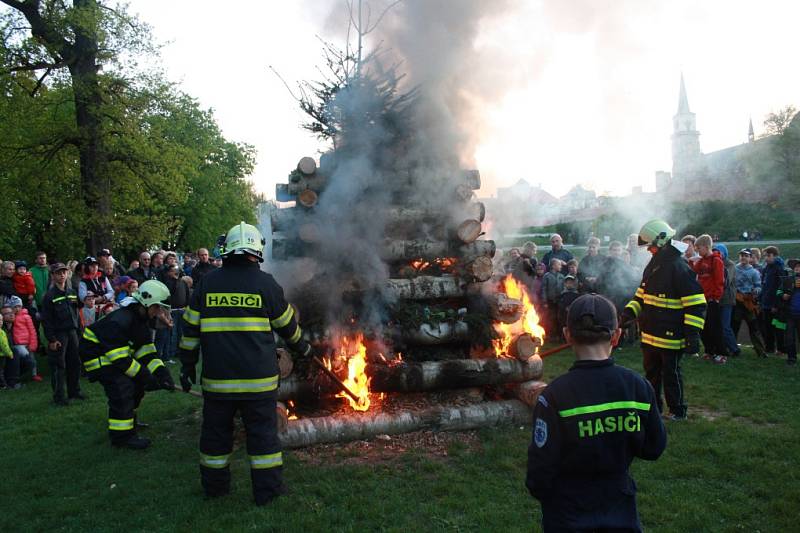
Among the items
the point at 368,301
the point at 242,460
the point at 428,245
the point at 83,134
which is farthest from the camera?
the point at 83,134

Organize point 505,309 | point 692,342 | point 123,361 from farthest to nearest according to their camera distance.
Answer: point 505,309 < point 123,361 < point 692,342

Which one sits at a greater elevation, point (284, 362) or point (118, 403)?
point (284, 362)

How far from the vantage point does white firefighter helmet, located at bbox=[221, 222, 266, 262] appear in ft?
15.7

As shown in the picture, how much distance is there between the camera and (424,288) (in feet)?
24.0

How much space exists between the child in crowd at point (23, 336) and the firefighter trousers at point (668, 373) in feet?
31.9

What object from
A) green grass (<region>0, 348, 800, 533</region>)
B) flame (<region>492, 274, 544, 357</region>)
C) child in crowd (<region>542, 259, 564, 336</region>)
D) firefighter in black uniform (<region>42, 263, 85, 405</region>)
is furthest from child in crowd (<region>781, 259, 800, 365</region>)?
firefighter in black uniform (<region>42, 263, 85, 405</region>)

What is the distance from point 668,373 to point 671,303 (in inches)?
31.1

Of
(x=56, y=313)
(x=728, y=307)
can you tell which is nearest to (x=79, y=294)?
(x=56, y=313)

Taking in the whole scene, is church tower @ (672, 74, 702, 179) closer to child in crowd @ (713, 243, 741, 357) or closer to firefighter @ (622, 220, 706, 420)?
child in crowd @ (713, 243, 741, 357)

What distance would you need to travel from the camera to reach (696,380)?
834 cm

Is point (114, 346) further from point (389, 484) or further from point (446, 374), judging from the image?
point (446, 374)

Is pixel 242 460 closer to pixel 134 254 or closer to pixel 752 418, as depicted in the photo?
pixel 752 418

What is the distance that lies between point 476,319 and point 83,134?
12976 millimetres

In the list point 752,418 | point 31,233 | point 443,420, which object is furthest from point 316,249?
point 31,233
